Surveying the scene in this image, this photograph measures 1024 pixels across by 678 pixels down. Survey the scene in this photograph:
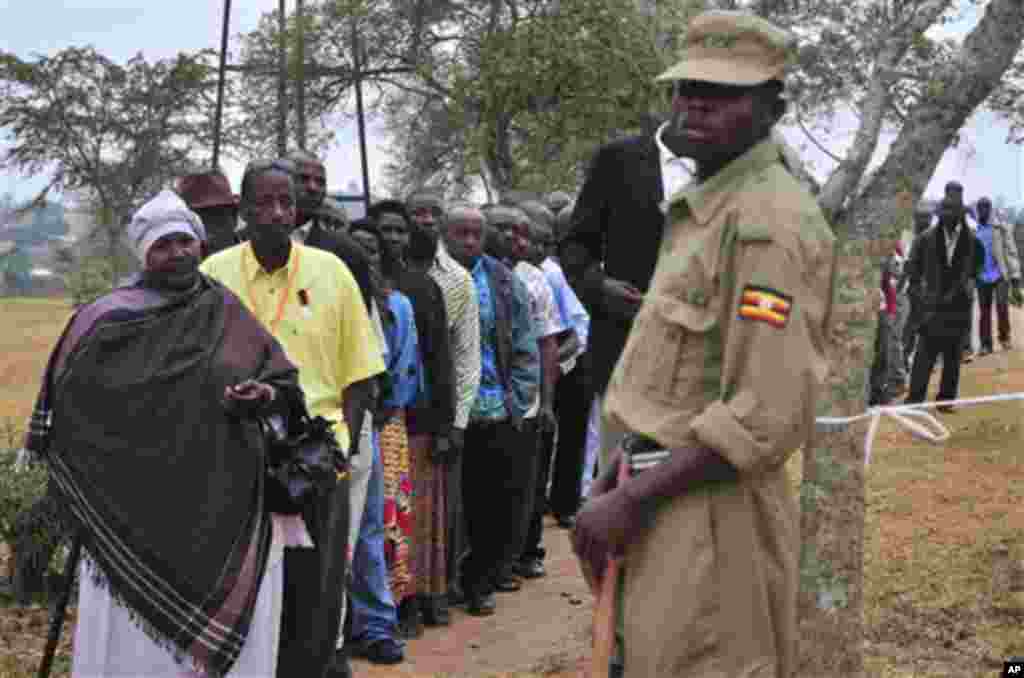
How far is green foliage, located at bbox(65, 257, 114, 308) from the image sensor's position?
23.2 meters

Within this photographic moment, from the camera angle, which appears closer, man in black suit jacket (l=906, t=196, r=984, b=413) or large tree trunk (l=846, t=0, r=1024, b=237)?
large tree trunk (l=846, t=0, r=1024, b=237)

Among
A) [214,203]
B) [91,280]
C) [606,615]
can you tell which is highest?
[214,203]

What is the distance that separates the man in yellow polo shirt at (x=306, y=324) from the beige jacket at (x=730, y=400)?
7.16ft

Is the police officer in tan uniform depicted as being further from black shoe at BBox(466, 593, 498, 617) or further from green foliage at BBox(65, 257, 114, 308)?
green foliage at BBox(65, 257, 114, 308)

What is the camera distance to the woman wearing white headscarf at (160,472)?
13.7 feet

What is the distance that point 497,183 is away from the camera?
17.9m

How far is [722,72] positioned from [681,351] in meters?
0.54

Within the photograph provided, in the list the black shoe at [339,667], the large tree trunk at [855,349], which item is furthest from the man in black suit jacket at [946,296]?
the black shoe at [339,667]

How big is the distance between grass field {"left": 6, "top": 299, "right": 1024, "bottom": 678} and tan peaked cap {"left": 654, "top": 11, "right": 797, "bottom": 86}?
3.47m

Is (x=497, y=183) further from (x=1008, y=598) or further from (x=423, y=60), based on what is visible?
(x=1008, y=598)

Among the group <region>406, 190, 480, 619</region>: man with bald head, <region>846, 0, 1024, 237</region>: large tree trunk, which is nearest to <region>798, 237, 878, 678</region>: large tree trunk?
<region>846, 0, 1024, 237</region>: large tree trunk

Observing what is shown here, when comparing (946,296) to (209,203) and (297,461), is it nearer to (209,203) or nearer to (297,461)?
(209,203)

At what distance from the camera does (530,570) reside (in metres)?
8.04

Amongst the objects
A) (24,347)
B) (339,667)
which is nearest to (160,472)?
(339,667)
